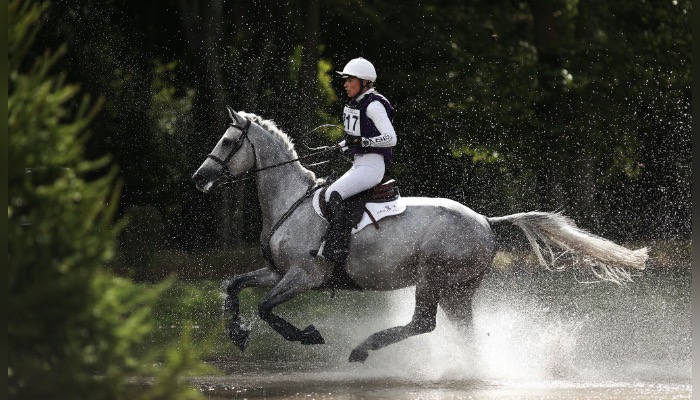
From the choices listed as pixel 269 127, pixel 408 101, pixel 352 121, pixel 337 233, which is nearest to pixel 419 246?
pixel 337 233

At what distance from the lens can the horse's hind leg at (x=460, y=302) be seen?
9859 mm

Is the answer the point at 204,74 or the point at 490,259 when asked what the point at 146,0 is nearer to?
the point at 204,74

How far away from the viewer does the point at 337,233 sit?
30.7 feet

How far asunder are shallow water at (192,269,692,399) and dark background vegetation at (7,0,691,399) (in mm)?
6544

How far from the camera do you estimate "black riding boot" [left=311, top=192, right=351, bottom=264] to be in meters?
9.34

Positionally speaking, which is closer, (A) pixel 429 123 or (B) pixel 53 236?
(B) pixel 53 236

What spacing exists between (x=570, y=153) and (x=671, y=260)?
3877 millimetres

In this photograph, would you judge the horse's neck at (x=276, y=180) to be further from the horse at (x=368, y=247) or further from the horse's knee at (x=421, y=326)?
the horse's knee at (x=421, y=326)

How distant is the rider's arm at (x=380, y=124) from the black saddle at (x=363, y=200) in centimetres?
36

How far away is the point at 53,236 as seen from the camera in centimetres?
375

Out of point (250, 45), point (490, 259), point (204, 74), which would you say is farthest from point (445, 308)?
point (250, 45)

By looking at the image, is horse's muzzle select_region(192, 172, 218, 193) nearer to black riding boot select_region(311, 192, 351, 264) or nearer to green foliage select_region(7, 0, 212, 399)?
black riding boot select_region(311, 192, 351, 264)

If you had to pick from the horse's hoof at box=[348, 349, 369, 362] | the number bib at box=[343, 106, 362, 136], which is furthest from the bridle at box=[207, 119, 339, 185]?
the horse's hoof at box=[348, 349, 369, 362]

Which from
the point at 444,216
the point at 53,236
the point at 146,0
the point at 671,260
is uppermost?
the point at 146,0
